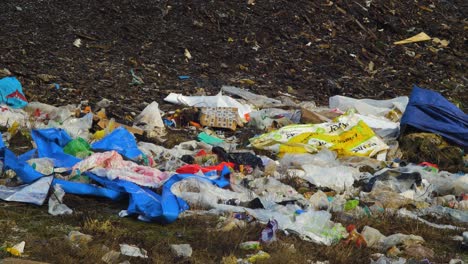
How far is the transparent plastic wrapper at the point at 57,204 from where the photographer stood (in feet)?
14.8

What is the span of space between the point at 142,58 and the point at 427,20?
226 inches

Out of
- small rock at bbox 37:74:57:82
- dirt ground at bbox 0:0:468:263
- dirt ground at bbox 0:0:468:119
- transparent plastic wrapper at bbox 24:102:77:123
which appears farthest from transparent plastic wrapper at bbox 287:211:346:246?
small rock at bbox 37:74:57:82

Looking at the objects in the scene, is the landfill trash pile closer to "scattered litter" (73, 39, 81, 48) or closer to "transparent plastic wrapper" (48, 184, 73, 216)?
"transparent plastic wrapper" (48, 184, 73, 216)

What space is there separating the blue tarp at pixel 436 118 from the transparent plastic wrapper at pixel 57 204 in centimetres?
441

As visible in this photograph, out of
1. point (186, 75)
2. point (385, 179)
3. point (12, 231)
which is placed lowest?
point (186, 75)

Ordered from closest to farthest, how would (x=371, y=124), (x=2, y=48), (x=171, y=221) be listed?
(x=171, y=221) < (x=371, y=124) < (x=2, y=48)

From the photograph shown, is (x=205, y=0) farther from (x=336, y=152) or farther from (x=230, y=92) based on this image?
(x=336, y=152)

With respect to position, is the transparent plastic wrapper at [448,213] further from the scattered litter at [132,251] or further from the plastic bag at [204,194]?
the scattered litter at [132,251]

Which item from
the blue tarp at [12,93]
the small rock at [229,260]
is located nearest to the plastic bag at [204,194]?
→ the small rock at [229,260]

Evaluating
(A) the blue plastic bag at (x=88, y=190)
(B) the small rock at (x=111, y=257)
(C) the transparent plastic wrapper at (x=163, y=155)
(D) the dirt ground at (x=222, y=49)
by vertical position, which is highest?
(B) the small rock at (x=111, y=257)

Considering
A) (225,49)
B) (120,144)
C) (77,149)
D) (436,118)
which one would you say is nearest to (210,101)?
(225,49)

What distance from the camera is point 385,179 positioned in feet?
19.9

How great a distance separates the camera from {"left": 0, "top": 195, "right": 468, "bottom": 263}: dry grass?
3.84 m

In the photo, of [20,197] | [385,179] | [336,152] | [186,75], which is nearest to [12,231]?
[20,197]
